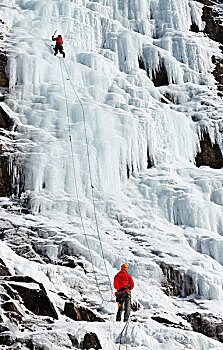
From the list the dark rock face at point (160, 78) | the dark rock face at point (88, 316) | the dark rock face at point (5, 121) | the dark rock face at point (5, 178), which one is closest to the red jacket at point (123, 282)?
the dark rock face at point (88, 316)

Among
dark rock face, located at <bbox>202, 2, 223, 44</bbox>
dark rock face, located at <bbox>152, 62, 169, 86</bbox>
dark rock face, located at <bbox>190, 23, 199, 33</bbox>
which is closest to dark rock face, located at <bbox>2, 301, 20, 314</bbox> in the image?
dark rock face, located at <bbox>152, 62, 169, 86</bbox>

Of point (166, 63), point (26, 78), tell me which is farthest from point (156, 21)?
point (26, 78)

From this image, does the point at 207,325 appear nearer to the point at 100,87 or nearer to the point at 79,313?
the point at 79,313

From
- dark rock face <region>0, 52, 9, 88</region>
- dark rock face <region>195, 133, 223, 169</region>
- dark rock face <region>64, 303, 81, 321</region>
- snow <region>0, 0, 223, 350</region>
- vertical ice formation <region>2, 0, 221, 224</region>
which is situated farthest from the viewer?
dark rock face <region>195, 133, 223, 169</region>

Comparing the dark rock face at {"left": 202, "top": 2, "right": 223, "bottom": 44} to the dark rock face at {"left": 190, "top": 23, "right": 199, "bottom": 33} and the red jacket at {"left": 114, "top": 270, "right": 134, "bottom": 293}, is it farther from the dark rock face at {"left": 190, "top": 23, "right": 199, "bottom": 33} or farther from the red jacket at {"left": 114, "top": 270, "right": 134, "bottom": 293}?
the red jacket at {"left": 114, "top": 270, "right": 134, "bottom": 293}

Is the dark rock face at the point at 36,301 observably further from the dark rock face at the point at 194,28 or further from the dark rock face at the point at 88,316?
the dark rock face at the point at 194,28

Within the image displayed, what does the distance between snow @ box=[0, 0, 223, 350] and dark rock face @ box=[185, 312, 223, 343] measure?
0.96 ft

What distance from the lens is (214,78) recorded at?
816 inches

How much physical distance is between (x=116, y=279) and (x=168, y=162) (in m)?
8.41

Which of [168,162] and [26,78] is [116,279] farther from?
[26,78]

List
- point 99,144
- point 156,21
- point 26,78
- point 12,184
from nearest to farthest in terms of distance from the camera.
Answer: point 12,184, point 99,144, point 26,78, point 156,21

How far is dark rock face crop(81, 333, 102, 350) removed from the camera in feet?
27.5

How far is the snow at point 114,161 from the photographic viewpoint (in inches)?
457

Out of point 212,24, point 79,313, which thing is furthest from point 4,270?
point 212,24
